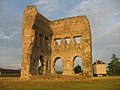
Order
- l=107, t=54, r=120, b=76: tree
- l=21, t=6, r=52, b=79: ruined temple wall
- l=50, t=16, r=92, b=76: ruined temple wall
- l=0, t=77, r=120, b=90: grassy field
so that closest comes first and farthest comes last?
l=0, t=77, r=120, b=90: grassy field
l=21, t=6, r=52, b=79: ruined temple wall
l=50, t=16, r=92, b=76: ruined temple wall
l=107, t=54, r=120, b=76: tree

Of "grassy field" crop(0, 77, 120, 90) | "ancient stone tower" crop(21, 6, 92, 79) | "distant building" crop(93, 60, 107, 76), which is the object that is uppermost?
"ancient stone tower" crop(21, 6, 92, 79)

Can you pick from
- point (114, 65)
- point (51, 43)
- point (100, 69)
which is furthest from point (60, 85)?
point (114, 65)

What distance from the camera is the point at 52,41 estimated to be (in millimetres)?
27188

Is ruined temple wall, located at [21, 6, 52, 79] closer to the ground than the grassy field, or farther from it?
farther from it

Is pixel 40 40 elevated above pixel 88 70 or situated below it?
above

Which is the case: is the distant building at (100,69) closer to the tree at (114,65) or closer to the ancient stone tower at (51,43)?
the tree at (114,65)

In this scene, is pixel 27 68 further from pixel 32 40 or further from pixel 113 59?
pixel 113 59

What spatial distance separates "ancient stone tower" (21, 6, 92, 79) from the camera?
21.5 meters

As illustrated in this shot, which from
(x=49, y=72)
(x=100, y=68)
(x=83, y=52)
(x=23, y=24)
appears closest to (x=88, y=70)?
(x=83, y=52)

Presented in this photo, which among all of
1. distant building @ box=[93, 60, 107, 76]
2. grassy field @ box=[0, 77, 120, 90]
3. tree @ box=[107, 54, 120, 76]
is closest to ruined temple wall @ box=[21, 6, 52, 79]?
grassy field @ box=[0, 77, 120, 90]

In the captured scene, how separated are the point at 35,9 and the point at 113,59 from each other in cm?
2670

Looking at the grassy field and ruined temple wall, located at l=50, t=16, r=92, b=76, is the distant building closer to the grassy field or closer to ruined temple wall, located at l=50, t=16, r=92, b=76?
ruined temple wall, located at l=50, t=16, r=92, b=76

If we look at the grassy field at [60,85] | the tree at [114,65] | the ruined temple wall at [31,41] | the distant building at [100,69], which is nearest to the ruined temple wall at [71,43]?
the ruined temple wall at [31,41]

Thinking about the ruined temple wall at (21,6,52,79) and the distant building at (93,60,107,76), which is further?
the distant building at (93,60,107,76)
